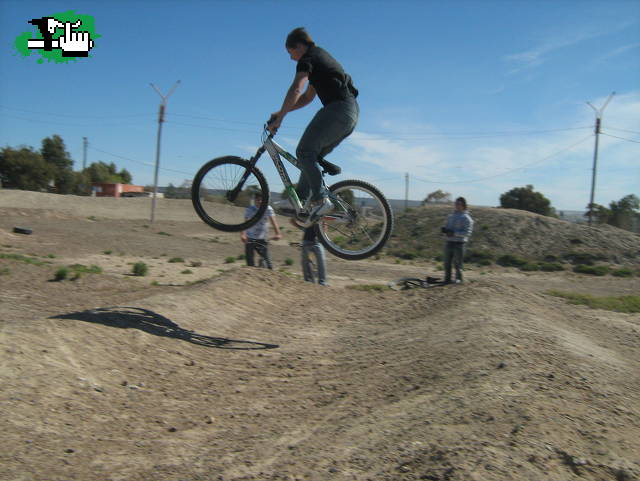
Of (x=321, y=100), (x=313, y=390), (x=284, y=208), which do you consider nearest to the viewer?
(x=313, y=390)

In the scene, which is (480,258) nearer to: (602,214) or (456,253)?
(456,253)

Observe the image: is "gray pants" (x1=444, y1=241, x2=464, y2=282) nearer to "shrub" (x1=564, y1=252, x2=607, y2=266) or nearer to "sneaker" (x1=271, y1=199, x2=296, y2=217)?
"sneaker" (x1=271, y1=199, x2=296, y2=217)

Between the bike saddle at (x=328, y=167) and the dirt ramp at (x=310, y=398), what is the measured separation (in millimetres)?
2084

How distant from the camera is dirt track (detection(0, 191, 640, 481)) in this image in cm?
302

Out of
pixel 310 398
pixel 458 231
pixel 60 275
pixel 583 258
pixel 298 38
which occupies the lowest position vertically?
pixel 310 398

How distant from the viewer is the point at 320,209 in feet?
19.5

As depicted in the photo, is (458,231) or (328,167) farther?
(458,231)

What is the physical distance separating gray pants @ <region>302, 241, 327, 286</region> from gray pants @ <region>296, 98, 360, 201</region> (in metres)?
3.17

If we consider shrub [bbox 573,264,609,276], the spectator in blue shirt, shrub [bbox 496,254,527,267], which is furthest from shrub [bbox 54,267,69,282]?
shrub [bbox 573,264,609,276]

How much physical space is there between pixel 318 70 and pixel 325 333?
3.31 metres

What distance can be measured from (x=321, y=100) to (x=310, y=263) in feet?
14.7

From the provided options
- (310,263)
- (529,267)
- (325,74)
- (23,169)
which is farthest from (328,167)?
(23,169)

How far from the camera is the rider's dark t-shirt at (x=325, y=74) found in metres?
5.48

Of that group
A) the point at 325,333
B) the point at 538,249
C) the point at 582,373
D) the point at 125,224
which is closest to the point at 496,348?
the point at 582,373
